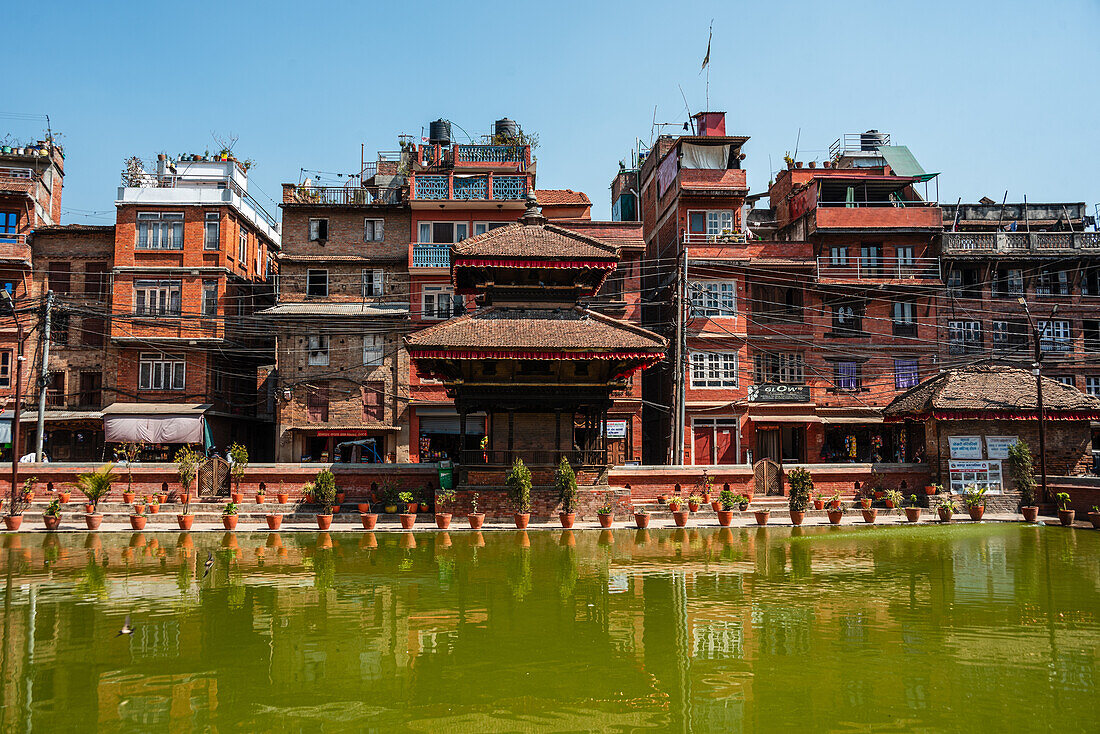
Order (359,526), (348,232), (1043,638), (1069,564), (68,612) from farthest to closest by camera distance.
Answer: (348,232), (359,526), (1069,564), (68,612), (1043,638)

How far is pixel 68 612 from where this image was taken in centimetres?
1372

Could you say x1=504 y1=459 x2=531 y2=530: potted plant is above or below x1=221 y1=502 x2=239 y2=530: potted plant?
above

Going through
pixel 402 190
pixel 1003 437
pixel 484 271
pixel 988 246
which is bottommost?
pixel 1003 437

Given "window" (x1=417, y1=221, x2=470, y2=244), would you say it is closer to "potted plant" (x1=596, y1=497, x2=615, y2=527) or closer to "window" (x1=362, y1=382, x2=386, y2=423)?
"window" (x1=362, y1=382, x2=386, y2=423)

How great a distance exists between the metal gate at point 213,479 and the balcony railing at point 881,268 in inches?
1241

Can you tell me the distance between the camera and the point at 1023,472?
96.4 feet

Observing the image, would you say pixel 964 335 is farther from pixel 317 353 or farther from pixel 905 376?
pixel 317 353

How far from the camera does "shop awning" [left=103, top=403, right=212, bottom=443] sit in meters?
38.4

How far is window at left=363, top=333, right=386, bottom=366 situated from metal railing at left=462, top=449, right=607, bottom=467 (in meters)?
14.0

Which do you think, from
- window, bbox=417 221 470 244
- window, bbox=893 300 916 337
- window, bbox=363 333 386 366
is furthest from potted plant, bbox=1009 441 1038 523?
window, bbox=363 333 386 366

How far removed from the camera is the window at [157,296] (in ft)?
133

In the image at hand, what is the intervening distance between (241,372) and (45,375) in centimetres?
943

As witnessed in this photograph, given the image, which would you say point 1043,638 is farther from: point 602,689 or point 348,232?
point 348,232

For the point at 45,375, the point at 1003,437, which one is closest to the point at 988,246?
the point at 1003,437
